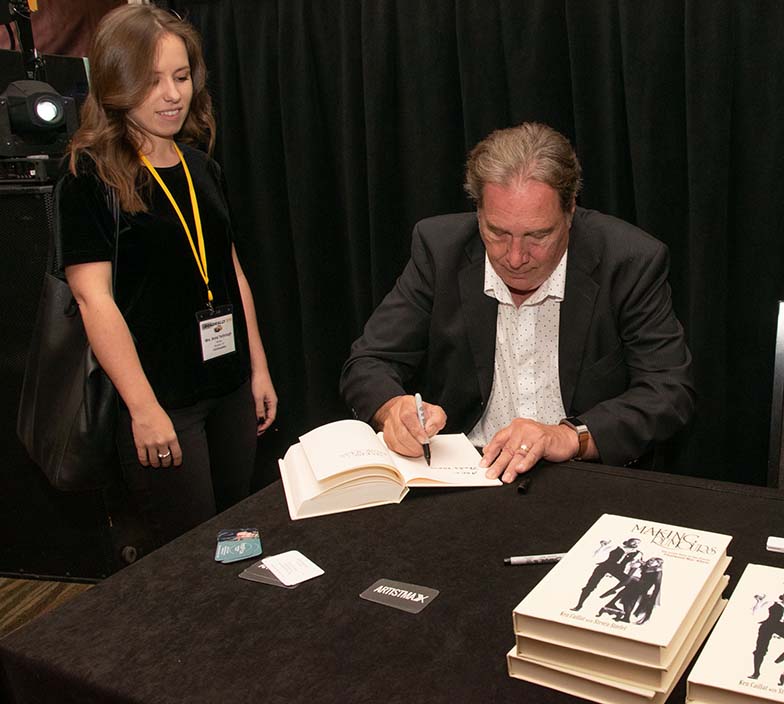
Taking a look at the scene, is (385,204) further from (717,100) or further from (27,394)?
(27,394)

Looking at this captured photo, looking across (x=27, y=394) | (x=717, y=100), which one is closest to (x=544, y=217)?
(x=717, y=100)

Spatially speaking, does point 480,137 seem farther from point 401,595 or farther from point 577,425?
point 401,595

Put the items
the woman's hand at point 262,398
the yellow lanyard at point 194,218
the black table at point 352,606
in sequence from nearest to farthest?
the black table at point 352,606 < the yellow lanyard at point 194,218 < the woman's hand at point 262,398

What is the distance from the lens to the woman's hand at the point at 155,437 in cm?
194

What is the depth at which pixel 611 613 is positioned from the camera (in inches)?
35.7

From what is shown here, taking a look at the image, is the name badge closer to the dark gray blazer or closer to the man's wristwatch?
the dark gray blazer

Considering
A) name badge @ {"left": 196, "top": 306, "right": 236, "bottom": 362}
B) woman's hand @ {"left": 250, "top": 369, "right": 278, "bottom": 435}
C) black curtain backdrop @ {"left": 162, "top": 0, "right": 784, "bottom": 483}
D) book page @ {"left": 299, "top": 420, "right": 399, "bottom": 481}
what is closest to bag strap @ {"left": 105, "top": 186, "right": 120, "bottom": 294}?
name badge @ {"left": 196, "top": 306, "right": 236, "bottom": 362}

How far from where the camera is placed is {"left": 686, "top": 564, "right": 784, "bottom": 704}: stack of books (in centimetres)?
81

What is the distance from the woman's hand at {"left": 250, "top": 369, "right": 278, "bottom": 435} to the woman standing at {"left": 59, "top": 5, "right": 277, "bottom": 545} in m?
0.11

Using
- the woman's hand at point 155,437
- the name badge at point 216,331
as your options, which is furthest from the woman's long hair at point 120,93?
the woman's hand at point 155,437

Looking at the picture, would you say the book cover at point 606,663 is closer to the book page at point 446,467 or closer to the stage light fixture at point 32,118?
the book page at point 446,467

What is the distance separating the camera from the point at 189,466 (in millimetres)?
2051

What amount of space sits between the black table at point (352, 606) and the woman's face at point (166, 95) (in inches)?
38.6

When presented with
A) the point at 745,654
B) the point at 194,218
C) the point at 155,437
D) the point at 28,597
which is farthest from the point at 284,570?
the point at 28,597
